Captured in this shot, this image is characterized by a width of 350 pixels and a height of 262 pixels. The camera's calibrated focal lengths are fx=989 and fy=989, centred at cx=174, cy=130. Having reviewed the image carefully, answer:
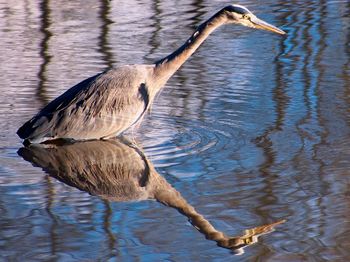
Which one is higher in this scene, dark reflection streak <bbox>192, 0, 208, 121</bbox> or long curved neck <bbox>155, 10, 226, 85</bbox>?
long curved neck <bbox>155, 10, 226, 85</bbox>

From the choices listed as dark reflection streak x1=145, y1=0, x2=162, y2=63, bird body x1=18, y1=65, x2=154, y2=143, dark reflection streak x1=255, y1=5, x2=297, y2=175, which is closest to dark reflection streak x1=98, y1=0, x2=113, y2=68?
dark reflection streak x1=145, y1=0, x2=162, y2=63

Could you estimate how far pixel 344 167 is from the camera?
23.6ft

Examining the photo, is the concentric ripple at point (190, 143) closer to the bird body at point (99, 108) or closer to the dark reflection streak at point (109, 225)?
the bird body at point (99, 108)

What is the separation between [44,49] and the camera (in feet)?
37.8

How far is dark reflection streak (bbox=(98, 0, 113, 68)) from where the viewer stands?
10969 millimetres

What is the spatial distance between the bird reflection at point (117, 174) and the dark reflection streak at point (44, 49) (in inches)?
49.4

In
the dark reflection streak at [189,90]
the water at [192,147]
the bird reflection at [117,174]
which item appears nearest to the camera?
the water at [192,147]

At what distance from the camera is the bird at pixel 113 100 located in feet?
27.5

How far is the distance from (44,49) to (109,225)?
571 centimetres

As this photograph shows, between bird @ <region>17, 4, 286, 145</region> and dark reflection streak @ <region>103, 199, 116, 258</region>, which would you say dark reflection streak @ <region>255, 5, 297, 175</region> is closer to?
bird @ <region>17, 4, 286, 145</region>

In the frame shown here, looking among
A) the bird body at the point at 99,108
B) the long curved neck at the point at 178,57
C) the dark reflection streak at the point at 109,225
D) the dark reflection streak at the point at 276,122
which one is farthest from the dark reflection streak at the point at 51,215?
the long curved neck at the point at 178,57

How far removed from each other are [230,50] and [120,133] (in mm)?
2916

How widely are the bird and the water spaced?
18cm

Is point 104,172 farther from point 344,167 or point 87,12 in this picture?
point 87,12
